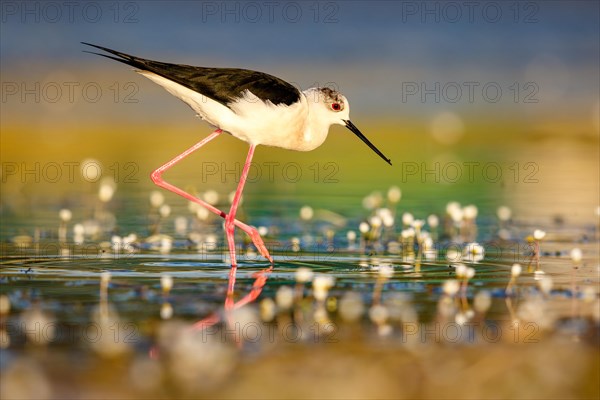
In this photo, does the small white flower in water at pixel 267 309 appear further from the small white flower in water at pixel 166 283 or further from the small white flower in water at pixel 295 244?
the small white flower in water at pixel 295 244

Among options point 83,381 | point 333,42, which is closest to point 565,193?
point 83,381

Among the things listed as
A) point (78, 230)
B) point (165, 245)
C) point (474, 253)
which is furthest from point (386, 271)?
point (78, 230)

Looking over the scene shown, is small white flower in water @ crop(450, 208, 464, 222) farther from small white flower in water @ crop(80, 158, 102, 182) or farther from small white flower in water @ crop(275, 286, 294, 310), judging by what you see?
small white flower in water @ crop(80, 158, 102, 182)

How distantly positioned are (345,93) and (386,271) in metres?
12.6

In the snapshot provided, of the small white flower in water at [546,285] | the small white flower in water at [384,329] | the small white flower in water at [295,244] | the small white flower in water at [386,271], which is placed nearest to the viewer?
the small white flower in water at [384,329]

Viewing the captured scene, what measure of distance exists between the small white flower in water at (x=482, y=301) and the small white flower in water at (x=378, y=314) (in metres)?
0.49

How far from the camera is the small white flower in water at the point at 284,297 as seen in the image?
5.99 m

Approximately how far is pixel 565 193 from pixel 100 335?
705 cm

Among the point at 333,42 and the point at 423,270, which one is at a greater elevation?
the point at 333,42

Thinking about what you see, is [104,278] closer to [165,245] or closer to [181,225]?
[165,245]

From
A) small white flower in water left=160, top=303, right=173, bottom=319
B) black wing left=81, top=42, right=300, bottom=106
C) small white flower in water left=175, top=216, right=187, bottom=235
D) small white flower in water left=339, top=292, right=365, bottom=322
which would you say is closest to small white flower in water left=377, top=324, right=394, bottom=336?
small white flower in water left=339, top=292, right=365, bottom=322

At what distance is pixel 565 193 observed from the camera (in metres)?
11.3

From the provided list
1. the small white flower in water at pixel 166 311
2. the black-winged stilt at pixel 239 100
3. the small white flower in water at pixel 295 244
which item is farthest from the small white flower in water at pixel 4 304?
the small white flower in water at pixel 295 244

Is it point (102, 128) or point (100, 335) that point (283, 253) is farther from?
point (102, 128)
